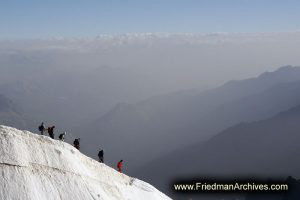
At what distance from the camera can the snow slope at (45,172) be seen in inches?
1422

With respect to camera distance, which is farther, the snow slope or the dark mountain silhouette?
the dark mountain silhouette

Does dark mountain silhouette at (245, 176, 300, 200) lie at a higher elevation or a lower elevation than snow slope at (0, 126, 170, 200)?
higher

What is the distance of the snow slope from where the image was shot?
3612 cm

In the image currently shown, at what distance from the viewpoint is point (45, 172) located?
1518 inches

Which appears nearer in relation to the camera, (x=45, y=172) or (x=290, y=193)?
(x=45, y=172)

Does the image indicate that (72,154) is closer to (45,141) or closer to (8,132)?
(45,141)

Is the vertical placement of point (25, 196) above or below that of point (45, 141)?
below

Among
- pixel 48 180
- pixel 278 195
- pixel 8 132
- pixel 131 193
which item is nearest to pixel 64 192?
pixel 48 180

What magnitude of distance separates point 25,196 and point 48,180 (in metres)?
3.16

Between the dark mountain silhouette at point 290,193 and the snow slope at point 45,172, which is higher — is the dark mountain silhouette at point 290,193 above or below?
above

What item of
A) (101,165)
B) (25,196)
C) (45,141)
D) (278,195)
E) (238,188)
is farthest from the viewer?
(278,195)

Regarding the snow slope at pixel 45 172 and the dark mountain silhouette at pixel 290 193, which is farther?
the dark mountain silhouette at pixel 290 193

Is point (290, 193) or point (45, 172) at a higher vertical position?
point (290, 193)

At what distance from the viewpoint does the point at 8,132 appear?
130 ft
